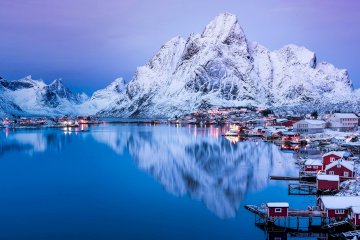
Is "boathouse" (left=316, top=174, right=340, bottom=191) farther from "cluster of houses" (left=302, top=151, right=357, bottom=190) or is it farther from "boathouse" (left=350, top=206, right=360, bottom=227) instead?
"boathouse" (left=350, top=206, right=360, bottom=227)

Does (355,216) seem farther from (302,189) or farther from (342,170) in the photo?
(342,170)

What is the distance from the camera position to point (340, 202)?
22297mm

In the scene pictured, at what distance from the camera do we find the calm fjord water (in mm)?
22484

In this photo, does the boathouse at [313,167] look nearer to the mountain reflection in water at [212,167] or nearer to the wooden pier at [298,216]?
the mountain reflection in water at [212,167]

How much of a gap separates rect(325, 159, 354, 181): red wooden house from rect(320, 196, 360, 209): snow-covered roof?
29.5ft

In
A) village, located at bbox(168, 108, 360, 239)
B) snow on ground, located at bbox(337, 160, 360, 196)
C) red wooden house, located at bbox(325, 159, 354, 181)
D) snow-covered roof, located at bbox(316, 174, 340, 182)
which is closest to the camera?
village, located at bbox(168, 108, 360, 239)

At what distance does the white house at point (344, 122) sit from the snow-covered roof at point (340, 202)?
57796 millimetres

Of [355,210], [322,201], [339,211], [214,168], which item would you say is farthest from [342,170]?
[214,168]

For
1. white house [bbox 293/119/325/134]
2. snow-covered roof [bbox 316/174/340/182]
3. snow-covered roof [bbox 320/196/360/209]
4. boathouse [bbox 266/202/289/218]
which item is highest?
white house [bbox 293/119/325/134]

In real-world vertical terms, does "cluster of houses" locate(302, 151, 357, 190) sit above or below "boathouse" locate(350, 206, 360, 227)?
above

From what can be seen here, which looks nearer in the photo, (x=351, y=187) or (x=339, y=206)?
(x=339, y=206)

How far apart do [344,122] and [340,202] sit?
201 feet

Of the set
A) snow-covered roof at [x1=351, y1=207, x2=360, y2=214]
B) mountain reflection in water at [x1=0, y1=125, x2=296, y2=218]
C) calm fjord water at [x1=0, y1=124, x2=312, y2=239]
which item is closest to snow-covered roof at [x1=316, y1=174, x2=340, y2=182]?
calm fjord water at [x1=0, y1=124, x2=312, y2=239]

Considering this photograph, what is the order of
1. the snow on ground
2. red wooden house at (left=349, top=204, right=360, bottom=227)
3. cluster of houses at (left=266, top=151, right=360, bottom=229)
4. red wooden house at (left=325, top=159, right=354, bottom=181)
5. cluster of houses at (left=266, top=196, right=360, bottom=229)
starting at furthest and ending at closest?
red wooden house at (left=325, top=159, right=354, bottom=181) → the snow on ground → cluster of houses at (left=266, top=196, right=360, bottom=229) → cluster of houses at (left=266, top=151, right=360, bottom=229) → red wooden house at (left=349, top=204, right=360, bottom=227)
